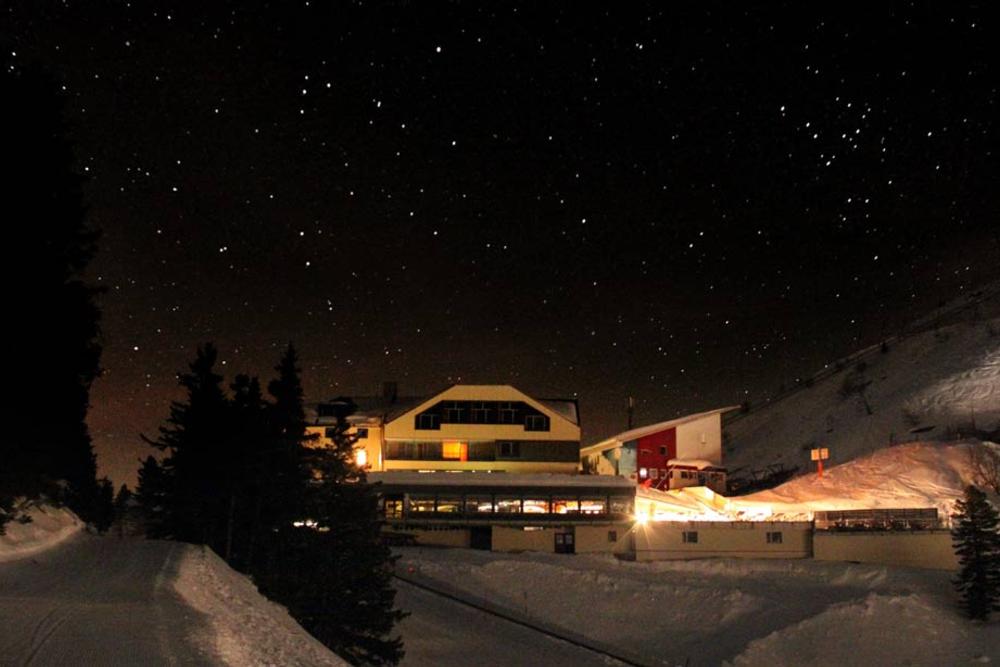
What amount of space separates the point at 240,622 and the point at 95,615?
2787mm

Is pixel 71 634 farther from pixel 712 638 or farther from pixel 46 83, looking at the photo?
pixel 712 638

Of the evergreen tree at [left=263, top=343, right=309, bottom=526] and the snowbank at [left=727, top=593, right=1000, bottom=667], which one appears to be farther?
the snowbank at [left=727, top=593, right=1000, bottom=667]

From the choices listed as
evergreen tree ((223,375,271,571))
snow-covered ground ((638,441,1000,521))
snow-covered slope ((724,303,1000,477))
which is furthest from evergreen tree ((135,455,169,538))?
snow-covered slope ((724,303,1000,477))

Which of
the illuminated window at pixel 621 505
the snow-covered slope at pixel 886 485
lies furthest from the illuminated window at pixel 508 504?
the snow-covered slope at pixel 886 485

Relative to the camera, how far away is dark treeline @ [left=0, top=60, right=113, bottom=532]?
64.9ft

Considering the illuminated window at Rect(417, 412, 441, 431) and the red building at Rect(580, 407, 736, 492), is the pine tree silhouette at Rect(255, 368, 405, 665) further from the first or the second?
the red building at Rect(580, 407, 736, 492)

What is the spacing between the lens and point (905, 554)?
1853 inches

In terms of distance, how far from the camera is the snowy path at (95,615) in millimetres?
11477

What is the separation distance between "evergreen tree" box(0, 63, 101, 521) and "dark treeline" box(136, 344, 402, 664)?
7.30m

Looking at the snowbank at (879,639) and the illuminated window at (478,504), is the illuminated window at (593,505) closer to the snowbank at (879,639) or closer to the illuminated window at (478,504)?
the illuminated window at (478,504)

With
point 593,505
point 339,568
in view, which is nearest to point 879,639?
point 339,568

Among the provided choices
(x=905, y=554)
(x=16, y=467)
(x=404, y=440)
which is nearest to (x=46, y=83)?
(x=16, y=467)

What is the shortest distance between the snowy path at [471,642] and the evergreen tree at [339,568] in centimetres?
165

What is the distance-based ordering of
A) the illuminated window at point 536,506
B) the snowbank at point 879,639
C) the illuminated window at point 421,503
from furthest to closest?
the illuminated window at point 421,503
the illuminated window at point 536,506
the snowbank at point 879,639
